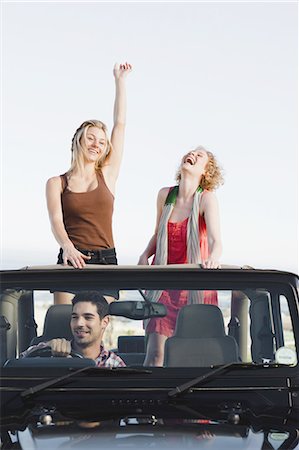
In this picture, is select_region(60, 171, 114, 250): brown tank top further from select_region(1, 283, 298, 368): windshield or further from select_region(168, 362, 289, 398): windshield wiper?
select_region(168, 362, 289, 398): windshield wiper

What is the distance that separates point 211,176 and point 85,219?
690 mm

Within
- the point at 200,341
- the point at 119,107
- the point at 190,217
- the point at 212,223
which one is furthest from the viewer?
the point at 119,107

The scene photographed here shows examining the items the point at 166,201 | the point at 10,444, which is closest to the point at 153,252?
the point at 166,201

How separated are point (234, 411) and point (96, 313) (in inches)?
29.2

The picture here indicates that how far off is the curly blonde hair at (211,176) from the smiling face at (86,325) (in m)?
1.22

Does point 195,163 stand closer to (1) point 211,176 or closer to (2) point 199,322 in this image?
(1) point 211,176

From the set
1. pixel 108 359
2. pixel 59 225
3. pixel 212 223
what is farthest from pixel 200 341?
pixel 59 225

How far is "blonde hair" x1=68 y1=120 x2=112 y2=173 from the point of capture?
6.23 meters

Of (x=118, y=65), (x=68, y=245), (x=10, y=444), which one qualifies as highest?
(x=118, y=65)

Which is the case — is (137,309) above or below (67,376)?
above

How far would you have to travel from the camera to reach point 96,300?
5.18 meters

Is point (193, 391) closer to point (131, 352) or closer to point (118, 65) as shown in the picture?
point (131, 352)

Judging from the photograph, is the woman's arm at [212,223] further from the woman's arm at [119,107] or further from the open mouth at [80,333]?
the woman's arm at [119,107]

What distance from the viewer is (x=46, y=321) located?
208 inches
